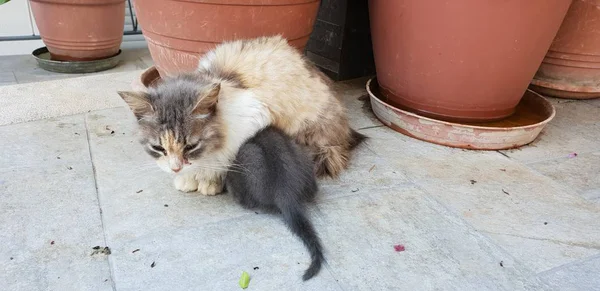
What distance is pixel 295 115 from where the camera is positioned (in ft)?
5.98

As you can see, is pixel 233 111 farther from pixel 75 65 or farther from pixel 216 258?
pixel 75 65

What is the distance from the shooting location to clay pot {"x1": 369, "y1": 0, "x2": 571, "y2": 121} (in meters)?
1.95

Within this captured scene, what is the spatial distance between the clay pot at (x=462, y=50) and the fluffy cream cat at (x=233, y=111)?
45 centimetres

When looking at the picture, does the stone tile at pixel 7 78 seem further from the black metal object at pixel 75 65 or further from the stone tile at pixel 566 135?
the stone tile at pixel 566 135

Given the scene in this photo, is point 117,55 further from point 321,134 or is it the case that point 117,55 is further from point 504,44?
point 504,44

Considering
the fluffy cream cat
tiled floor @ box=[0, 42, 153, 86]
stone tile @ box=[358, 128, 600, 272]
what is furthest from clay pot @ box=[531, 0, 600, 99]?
tiled floor @ box=[0, 42, 153, 86]

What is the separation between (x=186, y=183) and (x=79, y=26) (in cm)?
219

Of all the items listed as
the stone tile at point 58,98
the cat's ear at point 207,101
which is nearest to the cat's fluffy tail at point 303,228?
the cat's ear at point 207,101

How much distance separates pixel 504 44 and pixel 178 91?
4.84ft

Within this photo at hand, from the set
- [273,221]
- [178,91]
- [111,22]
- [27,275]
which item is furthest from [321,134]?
[111,22]

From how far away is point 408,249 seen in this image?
1468 millimetres

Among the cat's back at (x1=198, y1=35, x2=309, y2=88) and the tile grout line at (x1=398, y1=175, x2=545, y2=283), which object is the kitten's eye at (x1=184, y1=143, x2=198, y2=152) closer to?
the cat's back at (x1=198, y1=35, x2=309, y2=88)

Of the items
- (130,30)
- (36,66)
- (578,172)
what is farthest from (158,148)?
(130,30)

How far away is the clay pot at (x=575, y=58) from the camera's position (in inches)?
105
